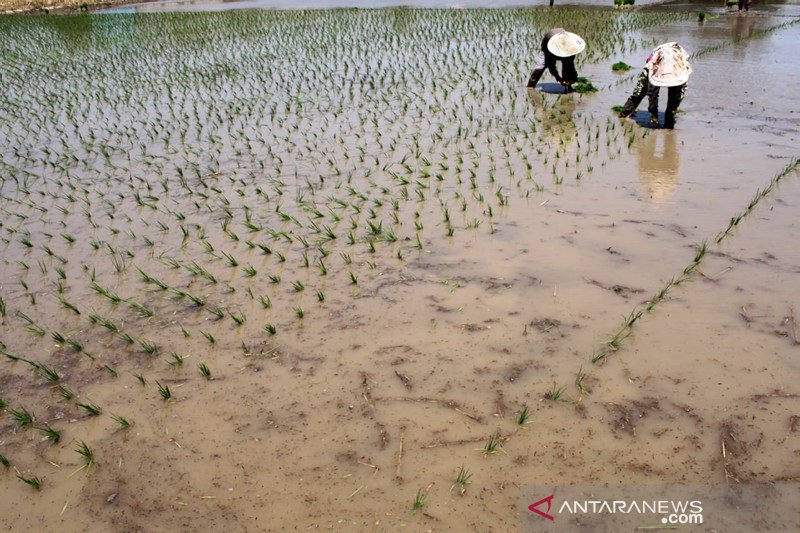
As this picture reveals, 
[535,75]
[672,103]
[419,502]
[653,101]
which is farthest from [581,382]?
[535,75]

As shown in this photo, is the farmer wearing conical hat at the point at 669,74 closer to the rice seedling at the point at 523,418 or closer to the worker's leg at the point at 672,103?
the worker's leg at the point at 672,103

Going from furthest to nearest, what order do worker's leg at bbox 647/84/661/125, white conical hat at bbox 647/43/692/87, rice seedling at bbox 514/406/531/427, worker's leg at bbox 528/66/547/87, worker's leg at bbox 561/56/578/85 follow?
1. worker's leg at bbox 528/66/547/87
2. worker's leg at bbox 561/56/578/85
3. worker's leg at bbox 647/84/661/125
4. white conical hat at bbox 647/43/692/87
5. rice seedling at bbox 514/406/531/427

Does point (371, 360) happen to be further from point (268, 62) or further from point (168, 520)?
point (268, 62)

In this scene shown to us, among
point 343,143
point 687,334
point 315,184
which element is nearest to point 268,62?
point 343,143

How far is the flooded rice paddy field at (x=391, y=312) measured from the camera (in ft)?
7.81

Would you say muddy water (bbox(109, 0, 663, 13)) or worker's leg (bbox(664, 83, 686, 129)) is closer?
worker's leg (bbox(664, 83, 686, 129))

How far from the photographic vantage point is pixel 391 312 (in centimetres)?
340

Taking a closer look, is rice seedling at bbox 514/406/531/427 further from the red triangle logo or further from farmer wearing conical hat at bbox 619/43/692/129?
farmer wearing conical hat at bbox 619/43/692/129

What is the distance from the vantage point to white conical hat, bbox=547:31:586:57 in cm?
796

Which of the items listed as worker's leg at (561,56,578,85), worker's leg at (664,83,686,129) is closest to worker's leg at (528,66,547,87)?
worker's leg at (561,56,578,85)

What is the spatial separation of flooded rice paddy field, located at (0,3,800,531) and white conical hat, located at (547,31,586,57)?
2.91 feet

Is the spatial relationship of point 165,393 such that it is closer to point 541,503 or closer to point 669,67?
point 541,503

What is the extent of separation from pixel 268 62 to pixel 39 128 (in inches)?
198

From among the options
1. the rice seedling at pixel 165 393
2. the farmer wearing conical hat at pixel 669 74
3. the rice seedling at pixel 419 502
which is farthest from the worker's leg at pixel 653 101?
the rice seedling at pixel 165 393
